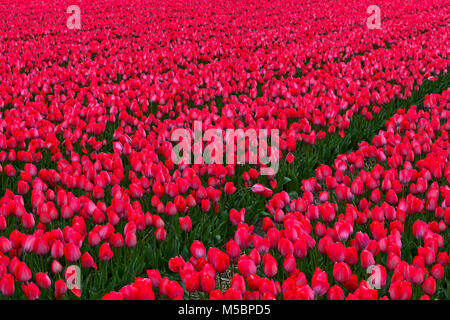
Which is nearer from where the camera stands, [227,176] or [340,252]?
[340,252]

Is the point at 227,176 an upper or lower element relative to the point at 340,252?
upper

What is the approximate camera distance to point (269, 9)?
17.9m

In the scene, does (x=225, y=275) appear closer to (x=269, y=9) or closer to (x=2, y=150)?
(x=2, y=150)

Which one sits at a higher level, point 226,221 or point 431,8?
point 431,8

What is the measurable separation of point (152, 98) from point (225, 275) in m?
3.42

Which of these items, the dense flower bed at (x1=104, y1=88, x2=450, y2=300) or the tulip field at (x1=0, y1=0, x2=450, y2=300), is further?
the tulip field at (x1=0, y1=0, x2=450, y2=300)

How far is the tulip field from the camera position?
8.48ft

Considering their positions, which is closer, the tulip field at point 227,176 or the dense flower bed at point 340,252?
the dense flower bed at point 340,252

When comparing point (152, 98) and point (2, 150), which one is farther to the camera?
point (152, 98)

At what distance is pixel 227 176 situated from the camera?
4.06m

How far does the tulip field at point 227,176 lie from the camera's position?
2.58 metres
